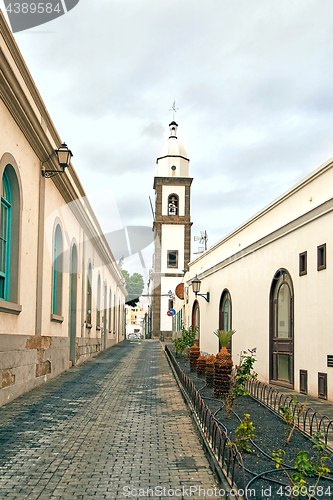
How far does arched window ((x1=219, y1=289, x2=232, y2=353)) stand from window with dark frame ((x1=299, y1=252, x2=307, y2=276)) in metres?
6.06

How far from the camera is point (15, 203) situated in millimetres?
8922

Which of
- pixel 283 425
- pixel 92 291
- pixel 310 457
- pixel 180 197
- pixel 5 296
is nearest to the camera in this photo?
pixel 310 457

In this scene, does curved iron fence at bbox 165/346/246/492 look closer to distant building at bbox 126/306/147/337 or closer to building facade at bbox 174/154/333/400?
building facade at bbox 174/154/333/400

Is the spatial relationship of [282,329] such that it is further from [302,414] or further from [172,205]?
[172,205]

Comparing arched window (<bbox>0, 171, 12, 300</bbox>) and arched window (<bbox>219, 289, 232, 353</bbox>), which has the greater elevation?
arched window (<bbox>0, 171, 12, 300</bbox>)

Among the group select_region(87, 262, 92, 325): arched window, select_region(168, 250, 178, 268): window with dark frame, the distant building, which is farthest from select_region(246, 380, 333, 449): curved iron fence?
the distant building

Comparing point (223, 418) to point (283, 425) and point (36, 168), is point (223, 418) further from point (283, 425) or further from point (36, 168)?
point (36, 168)

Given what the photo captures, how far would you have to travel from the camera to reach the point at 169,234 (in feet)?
151

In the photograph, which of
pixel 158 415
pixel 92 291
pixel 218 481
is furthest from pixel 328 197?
pixel 92 291

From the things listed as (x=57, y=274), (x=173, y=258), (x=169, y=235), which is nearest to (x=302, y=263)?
(x=57, y=274)

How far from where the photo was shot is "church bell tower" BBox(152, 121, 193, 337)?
45625mm

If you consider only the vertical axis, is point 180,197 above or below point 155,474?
above

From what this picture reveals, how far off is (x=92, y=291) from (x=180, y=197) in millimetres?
27383

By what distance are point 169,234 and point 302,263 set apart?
1427 inches
